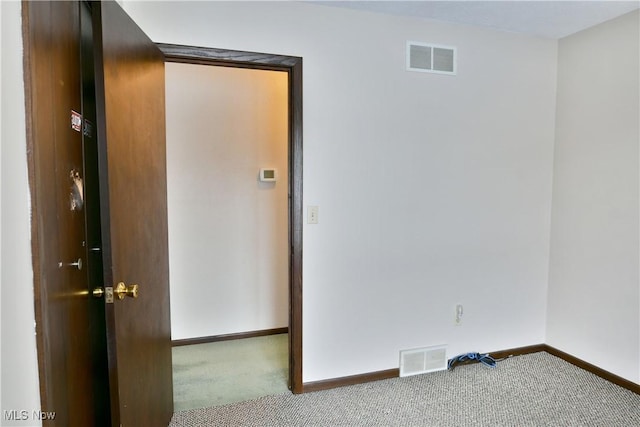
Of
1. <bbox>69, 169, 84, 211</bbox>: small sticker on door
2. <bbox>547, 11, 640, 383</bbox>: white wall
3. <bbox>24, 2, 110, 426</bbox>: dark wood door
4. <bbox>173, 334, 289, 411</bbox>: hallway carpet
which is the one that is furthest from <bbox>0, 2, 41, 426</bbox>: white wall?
<bbox>547, 11, 640, 383</bbox>: white wall

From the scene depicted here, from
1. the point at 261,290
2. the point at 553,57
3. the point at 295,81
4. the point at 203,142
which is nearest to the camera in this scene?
the point at 295,81

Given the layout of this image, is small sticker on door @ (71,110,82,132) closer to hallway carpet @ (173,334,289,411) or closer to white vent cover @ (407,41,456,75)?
hallway carpet @ (173,334,289,411)

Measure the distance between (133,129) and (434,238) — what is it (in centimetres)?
192

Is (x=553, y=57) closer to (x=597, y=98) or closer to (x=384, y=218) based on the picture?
(x=597, y=98)

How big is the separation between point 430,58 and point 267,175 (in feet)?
5.06

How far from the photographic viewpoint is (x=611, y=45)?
97.8 inches

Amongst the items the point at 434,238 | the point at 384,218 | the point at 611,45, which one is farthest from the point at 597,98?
the point at 384,218

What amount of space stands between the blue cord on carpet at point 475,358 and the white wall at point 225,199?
1.49 meters

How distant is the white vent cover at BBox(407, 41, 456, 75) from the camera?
2.47m

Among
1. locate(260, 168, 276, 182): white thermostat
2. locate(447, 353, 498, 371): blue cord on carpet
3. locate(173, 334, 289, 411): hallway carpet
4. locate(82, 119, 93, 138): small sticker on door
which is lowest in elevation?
locate(173, 334, 289, 411): hallway carpet

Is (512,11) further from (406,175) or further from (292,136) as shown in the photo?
(292,136)

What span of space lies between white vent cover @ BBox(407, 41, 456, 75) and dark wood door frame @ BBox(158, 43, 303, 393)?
0.74m

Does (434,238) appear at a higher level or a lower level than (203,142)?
lower

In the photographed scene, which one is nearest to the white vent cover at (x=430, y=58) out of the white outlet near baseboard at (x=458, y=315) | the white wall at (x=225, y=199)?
the white wall at (x=225, y=199)
